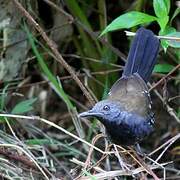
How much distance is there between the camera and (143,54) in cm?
341

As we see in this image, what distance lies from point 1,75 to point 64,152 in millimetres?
682

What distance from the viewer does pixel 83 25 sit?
383cm

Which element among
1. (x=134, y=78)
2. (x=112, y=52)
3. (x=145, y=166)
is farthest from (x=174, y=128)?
(x=145, y=166)

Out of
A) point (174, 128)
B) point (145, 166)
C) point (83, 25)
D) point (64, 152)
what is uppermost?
point (83, 25)

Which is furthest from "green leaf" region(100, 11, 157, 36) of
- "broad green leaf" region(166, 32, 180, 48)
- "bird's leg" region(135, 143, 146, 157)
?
"bird's leg" region(135, 143, 146, 157)

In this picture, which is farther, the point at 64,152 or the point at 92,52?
the point at 92,52

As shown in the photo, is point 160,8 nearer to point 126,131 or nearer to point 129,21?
point 129,21

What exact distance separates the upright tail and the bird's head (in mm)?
414

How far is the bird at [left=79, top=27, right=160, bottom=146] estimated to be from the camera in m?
3.03

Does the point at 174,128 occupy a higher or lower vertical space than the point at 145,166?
lower

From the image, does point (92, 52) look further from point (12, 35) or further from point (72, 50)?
point (12, 35)

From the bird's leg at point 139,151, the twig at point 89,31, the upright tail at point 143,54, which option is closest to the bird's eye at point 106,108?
the bird's leg at point 139,151

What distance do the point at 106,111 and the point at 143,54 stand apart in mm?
594

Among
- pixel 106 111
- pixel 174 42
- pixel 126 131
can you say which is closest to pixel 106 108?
pixel 106 111
